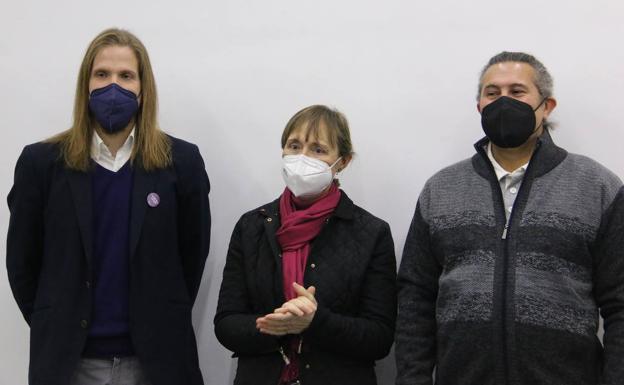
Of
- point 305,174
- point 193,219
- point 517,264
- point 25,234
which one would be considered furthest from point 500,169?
point 25,234

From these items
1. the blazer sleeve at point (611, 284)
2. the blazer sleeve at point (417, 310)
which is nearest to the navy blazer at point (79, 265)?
the blazer sleeve at point (417, 310)

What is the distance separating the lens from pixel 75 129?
2307mm

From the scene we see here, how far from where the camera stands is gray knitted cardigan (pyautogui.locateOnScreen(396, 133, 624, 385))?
6.28 feet

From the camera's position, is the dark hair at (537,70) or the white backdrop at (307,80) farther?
the white backdrop at (307,80)

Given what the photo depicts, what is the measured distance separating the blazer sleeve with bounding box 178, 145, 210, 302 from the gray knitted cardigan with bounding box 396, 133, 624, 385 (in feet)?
2.52

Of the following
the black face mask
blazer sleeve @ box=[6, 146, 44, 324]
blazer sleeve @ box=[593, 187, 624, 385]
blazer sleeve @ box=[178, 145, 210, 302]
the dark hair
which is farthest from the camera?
blazer sleeve @ box=[178, 145, 210, 302]

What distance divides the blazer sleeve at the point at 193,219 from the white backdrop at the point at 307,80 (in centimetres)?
31

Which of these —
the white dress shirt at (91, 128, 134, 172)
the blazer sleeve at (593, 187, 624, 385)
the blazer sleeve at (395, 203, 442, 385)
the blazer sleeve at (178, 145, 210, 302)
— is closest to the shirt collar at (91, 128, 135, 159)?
the white dress shirt at (91, 128, 134, 172)

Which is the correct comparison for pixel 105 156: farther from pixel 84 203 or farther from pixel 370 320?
pixel 370 320

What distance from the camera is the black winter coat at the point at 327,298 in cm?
214

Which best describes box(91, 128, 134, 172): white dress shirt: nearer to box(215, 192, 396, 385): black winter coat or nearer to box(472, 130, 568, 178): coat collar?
box(215, 192, 396, 385): black winter coat

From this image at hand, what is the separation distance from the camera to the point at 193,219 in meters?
2.42

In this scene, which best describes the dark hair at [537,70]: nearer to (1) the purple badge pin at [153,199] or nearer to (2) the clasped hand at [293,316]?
(2) the clasped hand at [293,316]

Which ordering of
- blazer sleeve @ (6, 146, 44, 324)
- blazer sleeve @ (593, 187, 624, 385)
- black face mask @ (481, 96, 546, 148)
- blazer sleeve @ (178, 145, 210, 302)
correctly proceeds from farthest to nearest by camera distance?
blazer sleeve @ (178, 145, 210, 302) → blazer sleeve @ (6, 146, 44, 324) → black face mask @ (481, 96, 546, 148) → blazer sleeve @ (593, 187, 624, 385)
